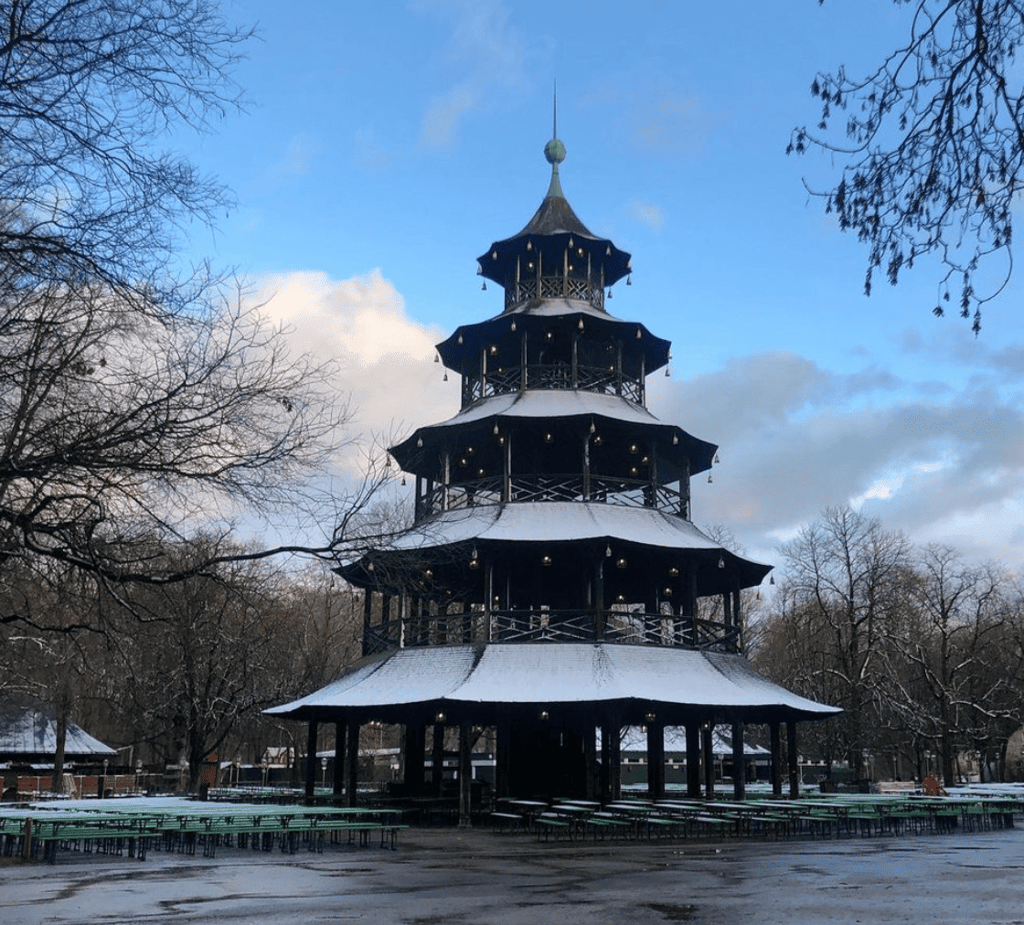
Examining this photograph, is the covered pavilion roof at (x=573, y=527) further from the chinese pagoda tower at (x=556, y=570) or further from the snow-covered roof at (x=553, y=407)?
the snow-covered roof at (x=553, y=407)

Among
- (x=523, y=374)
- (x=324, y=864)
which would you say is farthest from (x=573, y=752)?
(x=324, y=864)

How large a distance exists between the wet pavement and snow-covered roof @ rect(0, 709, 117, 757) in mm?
34179

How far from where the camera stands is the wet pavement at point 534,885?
13.2 m

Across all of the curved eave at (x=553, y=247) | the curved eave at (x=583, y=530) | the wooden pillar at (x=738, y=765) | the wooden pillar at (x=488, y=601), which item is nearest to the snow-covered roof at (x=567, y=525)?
the curved eave at (x=583, y=530)

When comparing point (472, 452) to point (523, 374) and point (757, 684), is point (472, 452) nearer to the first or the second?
point (523, 374)

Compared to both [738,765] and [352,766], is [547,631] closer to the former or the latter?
[738,765]

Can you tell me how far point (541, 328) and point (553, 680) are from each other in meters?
14.0

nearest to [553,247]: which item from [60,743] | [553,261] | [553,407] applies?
[553,261]

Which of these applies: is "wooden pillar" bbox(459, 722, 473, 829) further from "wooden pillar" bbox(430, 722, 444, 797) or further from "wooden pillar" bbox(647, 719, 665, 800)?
"wooden pillar" bbox(647, 719, 665, 800)

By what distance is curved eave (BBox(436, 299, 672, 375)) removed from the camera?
38688mm

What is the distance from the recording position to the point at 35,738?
55594mm

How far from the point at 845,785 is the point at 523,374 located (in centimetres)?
2476

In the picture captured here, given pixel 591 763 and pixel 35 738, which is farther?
pixel 35 738

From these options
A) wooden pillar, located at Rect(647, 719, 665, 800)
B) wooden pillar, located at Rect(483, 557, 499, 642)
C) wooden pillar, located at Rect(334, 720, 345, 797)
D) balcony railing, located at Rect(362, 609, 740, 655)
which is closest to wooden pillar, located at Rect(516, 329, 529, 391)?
wooden pillar, located at Rect(483, 557, 499, 642)
